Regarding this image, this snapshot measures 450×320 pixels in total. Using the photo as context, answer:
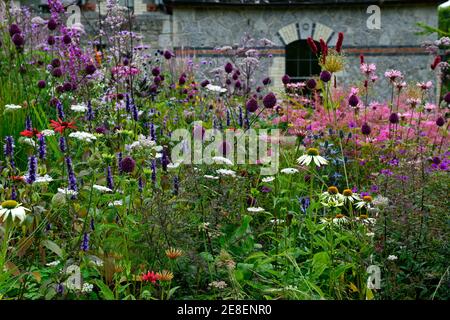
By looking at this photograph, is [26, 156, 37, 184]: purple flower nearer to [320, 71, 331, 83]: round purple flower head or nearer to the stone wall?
[320, 71, 331, 83]: round purple flower head

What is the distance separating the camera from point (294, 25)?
1495 centimetres

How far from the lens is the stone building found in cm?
1457

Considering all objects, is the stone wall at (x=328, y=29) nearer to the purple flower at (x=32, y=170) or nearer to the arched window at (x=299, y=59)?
the arched window at (x=299, y=59)

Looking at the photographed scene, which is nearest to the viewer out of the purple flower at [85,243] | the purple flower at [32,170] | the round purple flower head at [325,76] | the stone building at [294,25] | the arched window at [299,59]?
the purple flower at [85,243]

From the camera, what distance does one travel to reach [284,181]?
3.91 metres

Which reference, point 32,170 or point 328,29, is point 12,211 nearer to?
point 32,170

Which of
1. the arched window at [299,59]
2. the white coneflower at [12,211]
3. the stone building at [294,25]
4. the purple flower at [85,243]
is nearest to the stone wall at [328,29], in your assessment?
the stone building at [294,25]

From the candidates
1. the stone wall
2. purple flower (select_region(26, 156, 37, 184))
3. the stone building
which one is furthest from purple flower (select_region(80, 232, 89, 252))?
the stone wall

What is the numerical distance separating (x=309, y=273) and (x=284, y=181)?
3.44ft

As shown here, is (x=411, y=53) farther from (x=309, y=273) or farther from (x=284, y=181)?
(x=309, y=273)

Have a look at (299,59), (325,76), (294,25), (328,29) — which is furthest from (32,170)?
(299,59)

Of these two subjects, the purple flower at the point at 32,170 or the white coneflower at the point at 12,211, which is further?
the purple flower at the point at 32,170

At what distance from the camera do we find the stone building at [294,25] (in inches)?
574
